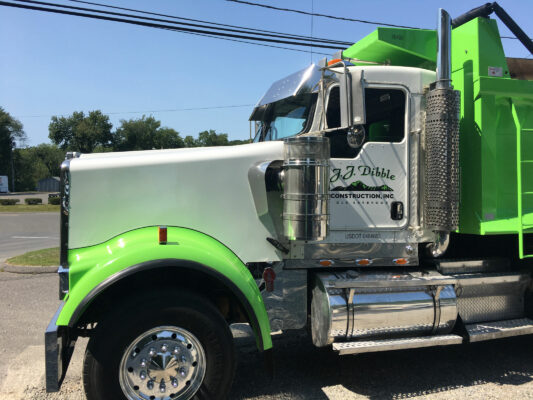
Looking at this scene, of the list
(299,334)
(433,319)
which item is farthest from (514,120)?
(299,334)

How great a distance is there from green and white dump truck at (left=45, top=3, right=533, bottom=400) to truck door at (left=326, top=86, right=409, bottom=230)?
0.01m

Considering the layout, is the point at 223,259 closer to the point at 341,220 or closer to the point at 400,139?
the point at 341,220

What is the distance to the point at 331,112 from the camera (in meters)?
3.55

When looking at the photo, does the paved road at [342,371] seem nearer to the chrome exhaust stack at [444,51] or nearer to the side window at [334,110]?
the side window at [334,110]

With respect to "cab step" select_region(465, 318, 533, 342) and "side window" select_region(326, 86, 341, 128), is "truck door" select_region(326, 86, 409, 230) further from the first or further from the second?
"cab step" select_region(465, 318, 533, 342)

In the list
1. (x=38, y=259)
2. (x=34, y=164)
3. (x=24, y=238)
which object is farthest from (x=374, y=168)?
(x=34, y=164)

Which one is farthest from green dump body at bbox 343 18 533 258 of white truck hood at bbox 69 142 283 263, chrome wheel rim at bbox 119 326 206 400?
chrome wheel rim at bbox 119 326 206 400

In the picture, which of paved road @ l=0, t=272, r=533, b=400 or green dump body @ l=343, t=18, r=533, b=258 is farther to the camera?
green dump body @ l=343, t=18, r=533, b=258

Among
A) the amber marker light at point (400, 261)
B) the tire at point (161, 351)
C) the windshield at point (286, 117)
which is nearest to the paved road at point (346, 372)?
the tire at point (161, 351)

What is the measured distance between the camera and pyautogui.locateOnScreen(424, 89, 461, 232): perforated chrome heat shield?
137 inches

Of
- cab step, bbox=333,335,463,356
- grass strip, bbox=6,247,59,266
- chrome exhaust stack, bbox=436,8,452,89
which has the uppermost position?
chrome exhaust stack, bbox=436,8,452,89

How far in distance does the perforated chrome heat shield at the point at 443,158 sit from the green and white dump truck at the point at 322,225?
1 centimetres

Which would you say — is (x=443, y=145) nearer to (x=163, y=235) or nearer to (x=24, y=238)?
(x=163, y=235)

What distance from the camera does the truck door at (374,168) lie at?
3547mm
